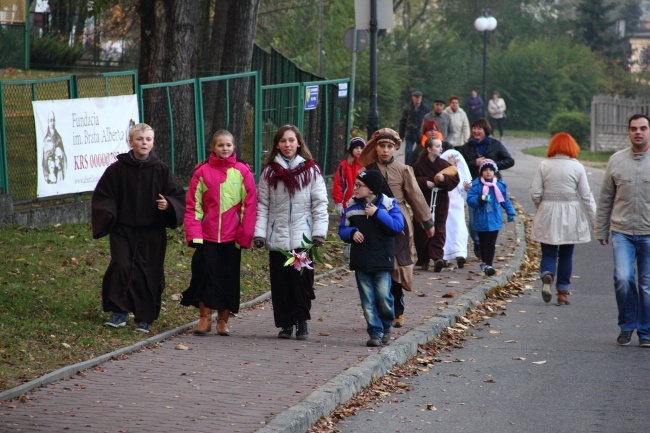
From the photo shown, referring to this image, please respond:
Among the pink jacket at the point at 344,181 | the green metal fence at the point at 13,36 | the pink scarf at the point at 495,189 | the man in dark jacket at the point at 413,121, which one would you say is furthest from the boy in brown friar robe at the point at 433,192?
the green metal fence at the point at 13,36

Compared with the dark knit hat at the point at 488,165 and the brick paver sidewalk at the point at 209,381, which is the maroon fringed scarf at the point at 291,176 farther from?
the dark knit hat at the point at 488,165

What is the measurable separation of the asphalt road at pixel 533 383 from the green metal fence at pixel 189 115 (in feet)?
19.1

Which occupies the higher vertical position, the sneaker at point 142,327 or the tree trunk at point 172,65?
the tree trunk at point 172,65

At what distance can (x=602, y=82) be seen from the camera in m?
58.8

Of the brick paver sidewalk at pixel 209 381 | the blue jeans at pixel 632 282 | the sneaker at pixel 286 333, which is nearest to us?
the brick paver sidewalk at pixel 209 381

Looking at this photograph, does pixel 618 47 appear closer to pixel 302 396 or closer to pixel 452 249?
pixel 452 249

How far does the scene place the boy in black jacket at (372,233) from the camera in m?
8.99

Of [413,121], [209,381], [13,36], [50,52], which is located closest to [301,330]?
[209,381]

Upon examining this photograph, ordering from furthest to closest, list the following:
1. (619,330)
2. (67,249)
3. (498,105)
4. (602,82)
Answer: (602,82) < (498,105) < (67,249) < (619,330)

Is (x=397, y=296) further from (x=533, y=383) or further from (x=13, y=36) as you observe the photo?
(x=13, y=36)

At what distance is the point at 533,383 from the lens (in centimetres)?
821

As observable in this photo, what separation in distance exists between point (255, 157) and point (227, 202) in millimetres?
8827

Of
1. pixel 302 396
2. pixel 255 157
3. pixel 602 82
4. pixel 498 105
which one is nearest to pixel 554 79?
pixel 602 82

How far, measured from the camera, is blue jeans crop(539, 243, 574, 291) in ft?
39.2
